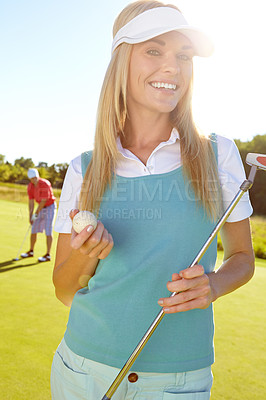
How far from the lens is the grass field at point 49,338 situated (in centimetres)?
249

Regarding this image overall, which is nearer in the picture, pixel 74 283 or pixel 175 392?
pixel 175 392

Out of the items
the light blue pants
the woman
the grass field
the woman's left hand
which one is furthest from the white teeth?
the grass field

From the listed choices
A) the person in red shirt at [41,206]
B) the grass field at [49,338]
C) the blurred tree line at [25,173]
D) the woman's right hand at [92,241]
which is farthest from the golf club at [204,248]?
the blurred tree line at [25,173]

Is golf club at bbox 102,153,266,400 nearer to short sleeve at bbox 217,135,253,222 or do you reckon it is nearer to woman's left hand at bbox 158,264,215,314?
woman's left hand at bbox 158,264,215,314

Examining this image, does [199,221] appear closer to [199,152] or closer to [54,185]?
[199,152]

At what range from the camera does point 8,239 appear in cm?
799

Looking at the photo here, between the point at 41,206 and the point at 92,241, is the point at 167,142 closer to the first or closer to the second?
the point at 92,241

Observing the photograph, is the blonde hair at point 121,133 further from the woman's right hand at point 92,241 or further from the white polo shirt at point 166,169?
the woman's right hand at point 92,241

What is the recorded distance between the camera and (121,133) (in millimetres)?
1534

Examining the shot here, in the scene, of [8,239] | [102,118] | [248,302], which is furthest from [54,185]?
[102,118]

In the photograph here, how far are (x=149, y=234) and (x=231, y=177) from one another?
309mm

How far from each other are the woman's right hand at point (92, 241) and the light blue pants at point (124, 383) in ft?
1.16

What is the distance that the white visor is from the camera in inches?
50.4

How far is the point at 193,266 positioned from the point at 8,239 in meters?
7.45
